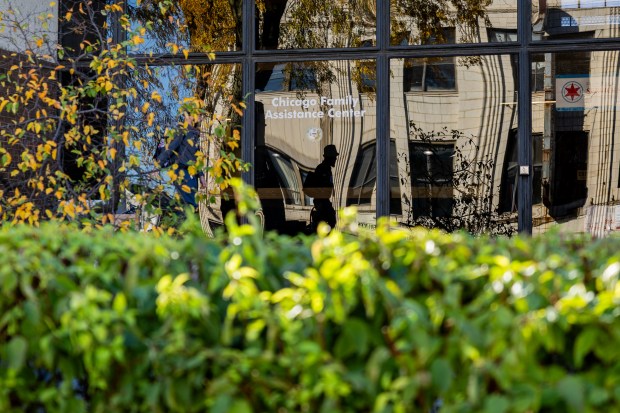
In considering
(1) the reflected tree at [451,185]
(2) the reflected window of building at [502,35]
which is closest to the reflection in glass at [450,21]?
(2) the reflected window of building at [502,35]

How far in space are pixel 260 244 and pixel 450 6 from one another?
23.1ft

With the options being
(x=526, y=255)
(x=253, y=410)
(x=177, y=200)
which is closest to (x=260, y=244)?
(x=253, y=410)

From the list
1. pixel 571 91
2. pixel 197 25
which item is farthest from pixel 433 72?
pixel 197 25

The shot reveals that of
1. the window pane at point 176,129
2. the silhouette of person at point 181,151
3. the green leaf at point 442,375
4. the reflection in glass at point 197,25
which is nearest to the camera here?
the green leaf at point 442,375

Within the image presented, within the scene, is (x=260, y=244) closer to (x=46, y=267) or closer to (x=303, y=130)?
(x=46, y=267)

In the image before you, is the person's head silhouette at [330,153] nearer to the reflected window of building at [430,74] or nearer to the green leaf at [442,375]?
the reflected window of building at [430,74]

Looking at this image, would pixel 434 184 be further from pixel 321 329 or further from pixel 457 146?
pixel 321 329

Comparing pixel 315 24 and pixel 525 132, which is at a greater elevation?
pixel 315 24

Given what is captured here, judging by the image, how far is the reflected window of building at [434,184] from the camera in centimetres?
886

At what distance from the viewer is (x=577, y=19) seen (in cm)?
873

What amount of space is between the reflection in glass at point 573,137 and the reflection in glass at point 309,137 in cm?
169

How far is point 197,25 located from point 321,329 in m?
7.46

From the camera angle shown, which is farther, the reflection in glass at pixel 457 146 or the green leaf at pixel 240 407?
the reflection in glass at pixel 457 146

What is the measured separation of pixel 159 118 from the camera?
827 centimetres
